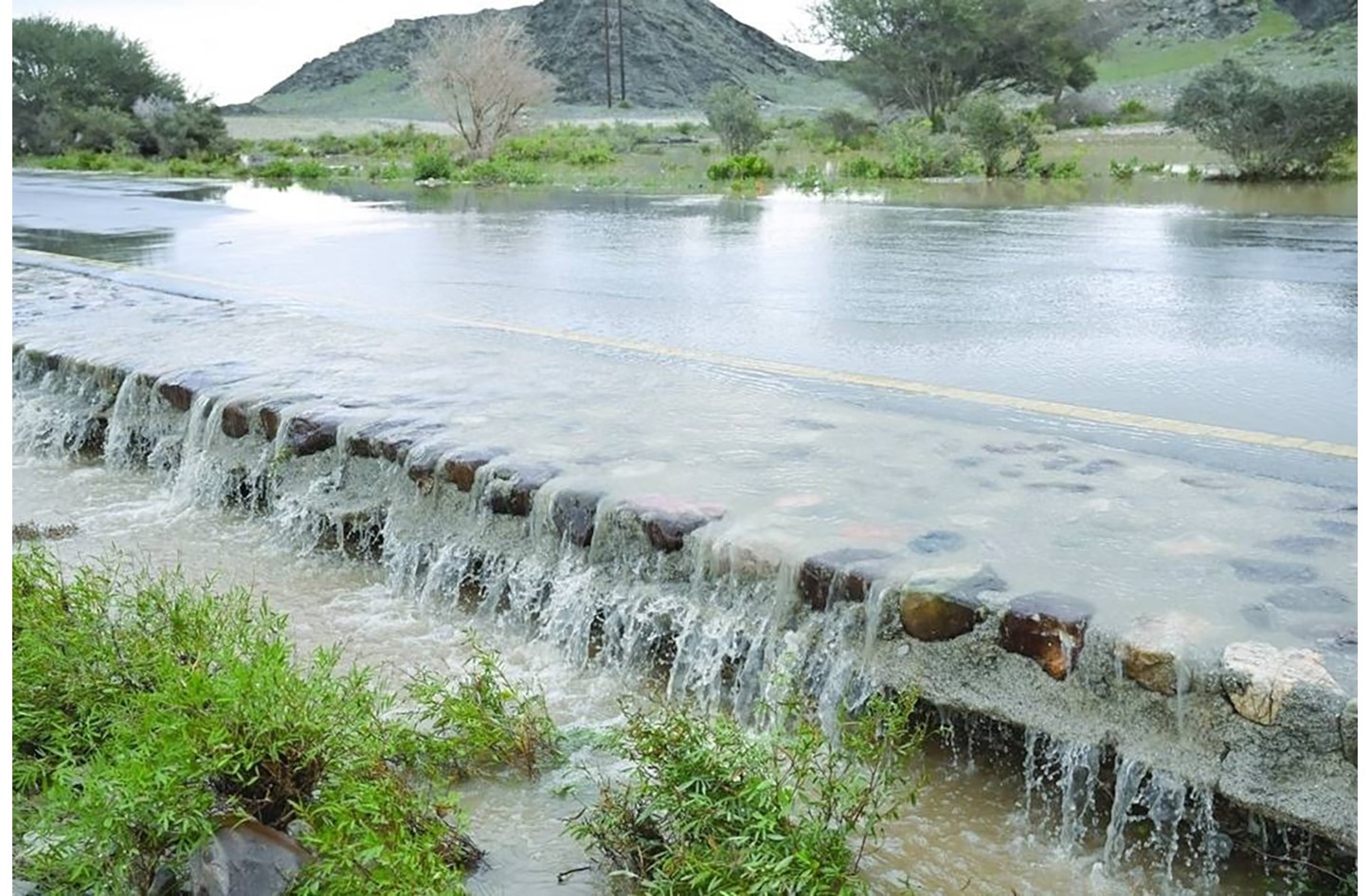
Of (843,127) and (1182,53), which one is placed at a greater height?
(1182,53)

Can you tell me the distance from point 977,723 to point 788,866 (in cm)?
95

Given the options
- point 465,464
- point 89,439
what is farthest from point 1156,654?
point 89,439

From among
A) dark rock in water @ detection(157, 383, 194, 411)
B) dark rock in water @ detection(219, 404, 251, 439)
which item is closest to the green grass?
dark rock in water @ detection(157, 383, 194, 411)

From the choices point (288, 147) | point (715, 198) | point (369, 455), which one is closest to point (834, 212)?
point (715, 198)

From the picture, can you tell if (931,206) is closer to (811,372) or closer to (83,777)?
(811,372)

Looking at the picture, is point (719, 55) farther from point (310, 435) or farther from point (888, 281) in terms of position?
point (310, 435)

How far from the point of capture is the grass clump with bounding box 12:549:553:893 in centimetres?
284

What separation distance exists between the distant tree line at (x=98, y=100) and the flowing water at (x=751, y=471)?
99.8ft

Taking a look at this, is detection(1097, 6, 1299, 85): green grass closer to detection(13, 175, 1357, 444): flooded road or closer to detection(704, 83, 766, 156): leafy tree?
detection(704, 83, 766, 156): leafy tree

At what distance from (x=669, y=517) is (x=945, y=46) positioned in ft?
154

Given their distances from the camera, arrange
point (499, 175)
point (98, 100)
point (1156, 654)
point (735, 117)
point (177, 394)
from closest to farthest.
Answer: point (1156, 654)
point (177, 394)
point (499, 175)
point (735, 117)
point (98, 100)

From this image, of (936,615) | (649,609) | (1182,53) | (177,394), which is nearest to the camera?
(936,615)

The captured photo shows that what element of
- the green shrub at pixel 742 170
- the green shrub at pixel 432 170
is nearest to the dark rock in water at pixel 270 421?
the green shrub at pixel 742 170

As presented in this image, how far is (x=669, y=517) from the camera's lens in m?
4.26
